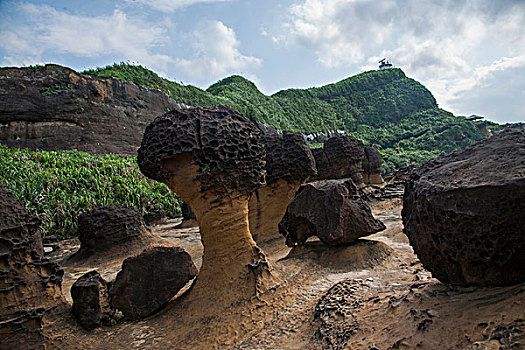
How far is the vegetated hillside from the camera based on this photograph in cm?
2051

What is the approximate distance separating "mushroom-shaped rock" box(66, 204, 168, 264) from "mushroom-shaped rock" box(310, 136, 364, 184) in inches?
202

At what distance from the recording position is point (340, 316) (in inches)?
78.7

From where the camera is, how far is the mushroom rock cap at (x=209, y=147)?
280 centimetres

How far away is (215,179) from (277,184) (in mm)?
2729

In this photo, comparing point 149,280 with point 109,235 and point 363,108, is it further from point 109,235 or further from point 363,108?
point 363,108

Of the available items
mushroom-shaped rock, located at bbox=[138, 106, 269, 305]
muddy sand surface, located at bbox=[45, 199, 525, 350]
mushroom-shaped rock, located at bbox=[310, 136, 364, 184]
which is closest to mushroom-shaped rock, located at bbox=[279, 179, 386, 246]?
muddy sand surface, located at bbox=[45, 199, 525, 350]

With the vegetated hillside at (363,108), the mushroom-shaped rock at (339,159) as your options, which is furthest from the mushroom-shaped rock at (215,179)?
the vegetated hillside at (363,108)

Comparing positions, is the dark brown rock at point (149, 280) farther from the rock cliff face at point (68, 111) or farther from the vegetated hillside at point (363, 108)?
the vegetated hillside at point (363, 108)

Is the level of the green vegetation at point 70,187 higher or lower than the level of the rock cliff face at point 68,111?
lower

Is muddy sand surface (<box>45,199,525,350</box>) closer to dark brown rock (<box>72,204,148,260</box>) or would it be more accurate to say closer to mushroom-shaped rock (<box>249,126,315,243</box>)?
mushroom-shaped rock (<box>249,126,315,243</box>)

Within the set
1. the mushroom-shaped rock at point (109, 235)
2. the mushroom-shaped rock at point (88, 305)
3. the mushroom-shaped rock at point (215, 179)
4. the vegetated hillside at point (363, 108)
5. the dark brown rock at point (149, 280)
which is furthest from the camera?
the vegetated hillside at point (363, 108)

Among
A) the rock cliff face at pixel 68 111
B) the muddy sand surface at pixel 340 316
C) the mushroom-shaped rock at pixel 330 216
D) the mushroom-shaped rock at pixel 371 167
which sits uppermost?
the rock cliff face at pixel 68 111

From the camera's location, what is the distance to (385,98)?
40.4m

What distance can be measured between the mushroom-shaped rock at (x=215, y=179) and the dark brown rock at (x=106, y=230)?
2902mm
